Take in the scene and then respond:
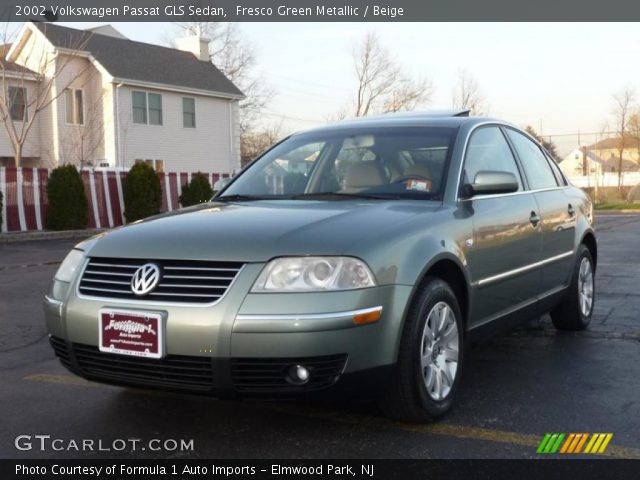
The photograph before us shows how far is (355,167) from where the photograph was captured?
4812mm

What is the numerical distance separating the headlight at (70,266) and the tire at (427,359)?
5.41ft

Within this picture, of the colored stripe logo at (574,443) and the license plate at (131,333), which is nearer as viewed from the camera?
the license plate at (131,333)

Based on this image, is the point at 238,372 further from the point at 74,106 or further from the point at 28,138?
the point at 74,106

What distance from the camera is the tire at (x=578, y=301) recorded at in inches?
234

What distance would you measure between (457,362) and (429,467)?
87 centimetres

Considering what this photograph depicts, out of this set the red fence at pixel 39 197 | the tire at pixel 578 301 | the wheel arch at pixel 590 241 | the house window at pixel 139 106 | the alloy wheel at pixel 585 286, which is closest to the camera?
the tire at pixel 578 301

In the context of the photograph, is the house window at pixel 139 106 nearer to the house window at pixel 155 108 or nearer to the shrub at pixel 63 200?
the house window at pixel 155 108

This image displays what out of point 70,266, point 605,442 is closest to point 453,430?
point 605,442

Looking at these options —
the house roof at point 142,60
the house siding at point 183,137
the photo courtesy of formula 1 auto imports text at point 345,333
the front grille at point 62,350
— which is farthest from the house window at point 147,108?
the front grille at point 62,350

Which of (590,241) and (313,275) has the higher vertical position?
(313,275)

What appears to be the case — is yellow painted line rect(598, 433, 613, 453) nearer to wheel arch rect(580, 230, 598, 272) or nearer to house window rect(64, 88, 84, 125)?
wheel arch rect(580, 230, 598, 272)

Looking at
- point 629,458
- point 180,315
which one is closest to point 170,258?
point 180,315

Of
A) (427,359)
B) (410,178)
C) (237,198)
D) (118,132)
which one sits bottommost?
(427,359)

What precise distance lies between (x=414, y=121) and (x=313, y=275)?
2.02 metres
